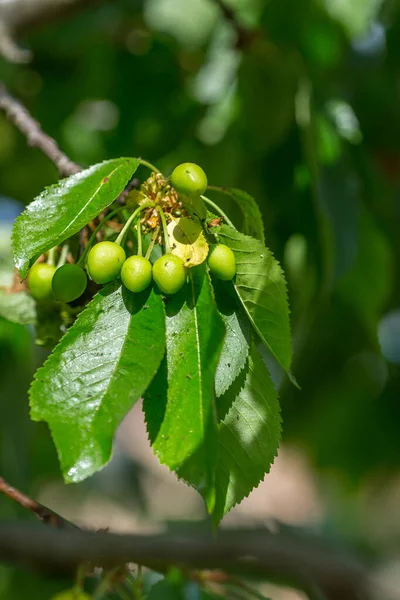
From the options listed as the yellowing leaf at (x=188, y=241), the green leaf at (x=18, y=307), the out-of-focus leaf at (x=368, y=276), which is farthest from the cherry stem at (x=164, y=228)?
the out-of-focus leaf at (x=368, y=276)

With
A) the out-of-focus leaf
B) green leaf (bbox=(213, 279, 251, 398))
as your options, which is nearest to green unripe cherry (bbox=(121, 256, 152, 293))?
green leaf (bbox=(213, 279, 251, 398))

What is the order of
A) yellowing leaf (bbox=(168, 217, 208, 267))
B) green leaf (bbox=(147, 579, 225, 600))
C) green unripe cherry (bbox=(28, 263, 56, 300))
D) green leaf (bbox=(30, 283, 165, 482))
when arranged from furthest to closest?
green leaf (bbox=(147, 579, 225, 600)) < green unripe cherry (bbox=(28, 263, 56, 300)) < yellowing leaf (bbox=(168, 217, 208, 267)) < green leaf (bbox=(30, 283, 165, 482))

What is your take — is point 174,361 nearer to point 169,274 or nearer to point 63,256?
point 169,274

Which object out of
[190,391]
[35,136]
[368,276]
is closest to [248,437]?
[190,391]

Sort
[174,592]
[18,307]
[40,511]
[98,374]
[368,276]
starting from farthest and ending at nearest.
A: [368,276]
[174,592]
[18,307]
[40,511]
[98,374]

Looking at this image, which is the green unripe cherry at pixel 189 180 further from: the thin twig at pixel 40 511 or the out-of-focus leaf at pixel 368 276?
the out-of-focus leaf at pixel 368 276

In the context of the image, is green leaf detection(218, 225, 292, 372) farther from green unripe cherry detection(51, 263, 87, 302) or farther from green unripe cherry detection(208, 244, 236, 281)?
green unripe cherry detection(51, 263, 87, 302)

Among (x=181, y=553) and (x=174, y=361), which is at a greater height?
(x=174, y=361)

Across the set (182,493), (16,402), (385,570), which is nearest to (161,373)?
(385,570)
